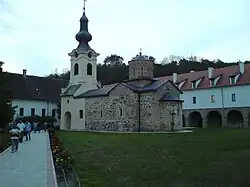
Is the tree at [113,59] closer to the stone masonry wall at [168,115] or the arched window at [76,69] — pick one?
the arched window at [76,69]

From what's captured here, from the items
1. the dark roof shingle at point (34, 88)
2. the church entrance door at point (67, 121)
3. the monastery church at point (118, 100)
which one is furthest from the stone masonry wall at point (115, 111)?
the dark roof shingle at point (34, 88)

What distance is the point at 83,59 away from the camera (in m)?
51.5

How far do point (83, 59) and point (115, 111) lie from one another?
12798 millimetres

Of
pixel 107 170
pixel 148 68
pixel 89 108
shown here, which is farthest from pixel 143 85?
pixel 107 170

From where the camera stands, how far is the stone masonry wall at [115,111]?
4041 cm

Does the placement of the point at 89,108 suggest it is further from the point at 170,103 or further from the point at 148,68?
the point at 170,103

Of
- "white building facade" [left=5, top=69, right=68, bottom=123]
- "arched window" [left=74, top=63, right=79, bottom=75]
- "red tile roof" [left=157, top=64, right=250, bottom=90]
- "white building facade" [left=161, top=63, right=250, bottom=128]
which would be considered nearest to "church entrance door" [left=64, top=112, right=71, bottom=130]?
"arched window" [left=74, top=63, right=79, bottom=75]

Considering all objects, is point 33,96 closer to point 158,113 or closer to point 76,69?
point 76,69

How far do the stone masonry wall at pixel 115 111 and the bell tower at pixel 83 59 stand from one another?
5.75 m

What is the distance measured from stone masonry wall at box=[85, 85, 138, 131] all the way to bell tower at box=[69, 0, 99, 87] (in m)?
5.75

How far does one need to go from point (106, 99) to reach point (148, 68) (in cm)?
684

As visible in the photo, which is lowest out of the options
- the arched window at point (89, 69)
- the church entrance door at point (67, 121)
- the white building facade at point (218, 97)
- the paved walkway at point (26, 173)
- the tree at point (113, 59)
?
the paved walkway at point (26, 173)

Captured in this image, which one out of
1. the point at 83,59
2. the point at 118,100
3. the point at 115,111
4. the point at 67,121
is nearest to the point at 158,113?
the point at 118,100

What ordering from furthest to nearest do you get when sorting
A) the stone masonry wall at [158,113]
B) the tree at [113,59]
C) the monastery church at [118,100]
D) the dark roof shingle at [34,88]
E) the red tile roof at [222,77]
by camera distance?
the tree at [113,59] < the dark roof shingle at [34,88] < the red tile roof at [222,77] < the monastery church at [118,100] < the stone masonry wall at [158,113]
